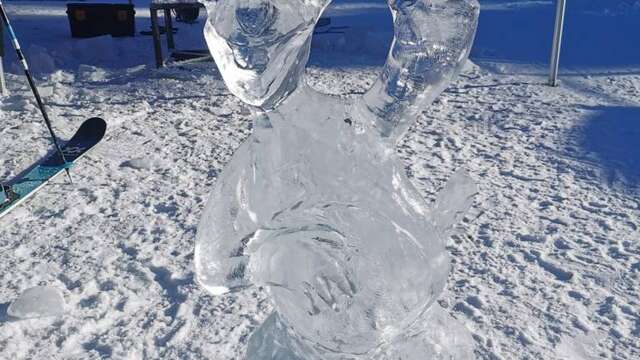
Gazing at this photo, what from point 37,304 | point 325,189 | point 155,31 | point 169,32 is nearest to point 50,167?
point 37,304

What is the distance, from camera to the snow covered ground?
88.4 inches

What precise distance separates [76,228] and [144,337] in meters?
0.97

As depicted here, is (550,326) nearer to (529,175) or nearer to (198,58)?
(529,175)

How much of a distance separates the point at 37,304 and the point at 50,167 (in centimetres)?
134

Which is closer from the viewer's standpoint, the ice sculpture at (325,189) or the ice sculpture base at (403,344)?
the ice sculpture at (325,189)

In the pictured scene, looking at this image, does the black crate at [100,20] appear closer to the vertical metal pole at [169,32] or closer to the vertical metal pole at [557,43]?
the vertical metal pole at [169,32]

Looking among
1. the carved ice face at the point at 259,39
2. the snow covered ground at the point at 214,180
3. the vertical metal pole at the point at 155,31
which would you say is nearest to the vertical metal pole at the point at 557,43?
the snow covered ground at the point at 214,180

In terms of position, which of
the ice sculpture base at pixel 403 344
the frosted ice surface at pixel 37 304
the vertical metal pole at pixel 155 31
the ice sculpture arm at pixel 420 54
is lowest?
the vertical metal pole at pixel 155 31

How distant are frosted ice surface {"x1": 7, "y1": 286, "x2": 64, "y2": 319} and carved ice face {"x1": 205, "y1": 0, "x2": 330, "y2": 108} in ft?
5.33

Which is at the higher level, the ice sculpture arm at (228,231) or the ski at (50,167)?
the ice sculpture arm at (228,231)

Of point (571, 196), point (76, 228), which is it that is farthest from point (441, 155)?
point (76, 228)

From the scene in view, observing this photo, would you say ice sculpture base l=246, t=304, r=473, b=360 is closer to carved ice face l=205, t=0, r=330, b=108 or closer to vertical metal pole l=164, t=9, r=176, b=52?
carved ice face l=205, t=0, r=330, b=108

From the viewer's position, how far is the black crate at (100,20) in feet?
21.7

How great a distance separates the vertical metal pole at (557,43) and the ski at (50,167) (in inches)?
134
